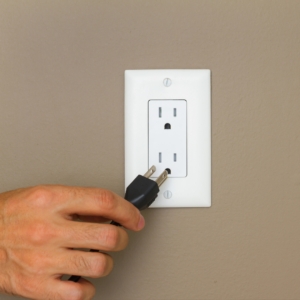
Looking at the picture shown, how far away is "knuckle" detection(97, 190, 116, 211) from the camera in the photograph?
0.37m

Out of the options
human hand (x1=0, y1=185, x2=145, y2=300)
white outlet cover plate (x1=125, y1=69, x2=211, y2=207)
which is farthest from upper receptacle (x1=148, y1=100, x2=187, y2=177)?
human hand (x1=0, y1=185, x2=145, y2=300)

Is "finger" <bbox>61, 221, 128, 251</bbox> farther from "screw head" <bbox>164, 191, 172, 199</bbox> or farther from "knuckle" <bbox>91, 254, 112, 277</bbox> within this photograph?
"screw head" <bbox>164, 191, 172, 199</bbox>

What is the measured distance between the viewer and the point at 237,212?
1.57ft

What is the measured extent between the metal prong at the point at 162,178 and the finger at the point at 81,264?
121 millimetres

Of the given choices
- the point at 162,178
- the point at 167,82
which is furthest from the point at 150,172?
the point at 167,82

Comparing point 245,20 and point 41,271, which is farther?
point 245,20

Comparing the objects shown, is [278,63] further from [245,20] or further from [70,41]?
[70,41]

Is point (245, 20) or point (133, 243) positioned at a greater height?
point (245, 20)

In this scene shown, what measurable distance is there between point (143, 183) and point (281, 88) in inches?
8.9

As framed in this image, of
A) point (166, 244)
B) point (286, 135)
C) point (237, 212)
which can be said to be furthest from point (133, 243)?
point (286, 135)

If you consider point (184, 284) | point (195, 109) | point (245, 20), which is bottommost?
point (184, 284)

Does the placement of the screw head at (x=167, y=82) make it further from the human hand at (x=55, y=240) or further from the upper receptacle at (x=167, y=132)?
the human hand at (x=55, y=240)

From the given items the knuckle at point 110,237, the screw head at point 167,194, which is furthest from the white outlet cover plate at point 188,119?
the knuckle at point 110,237

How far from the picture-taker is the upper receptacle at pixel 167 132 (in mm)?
464
